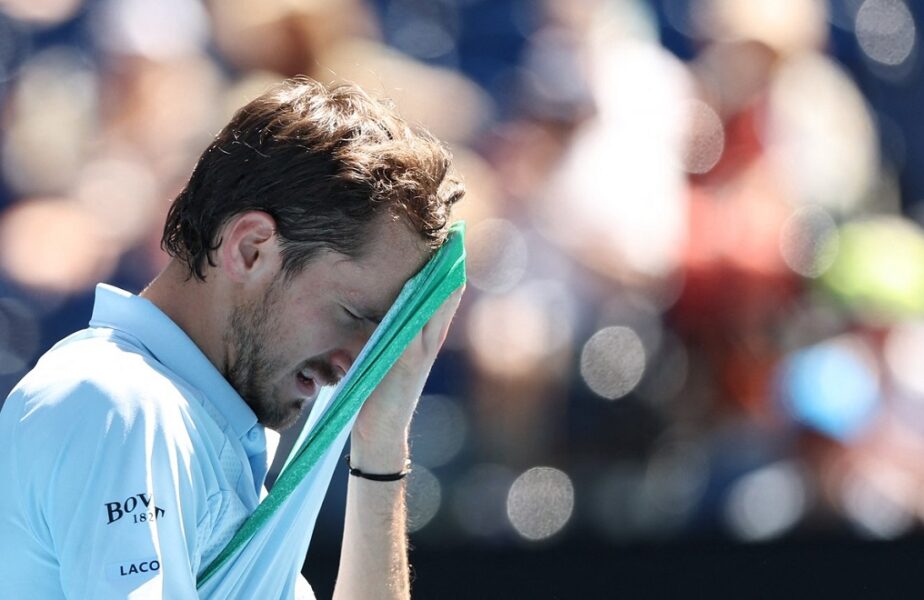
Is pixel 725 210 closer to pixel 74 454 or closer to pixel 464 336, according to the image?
pixel 464 336

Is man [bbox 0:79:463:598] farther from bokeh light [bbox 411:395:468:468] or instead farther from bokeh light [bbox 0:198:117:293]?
bokeh light [bbox 0:198:117:293]

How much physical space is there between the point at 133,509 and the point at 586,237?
2322mm

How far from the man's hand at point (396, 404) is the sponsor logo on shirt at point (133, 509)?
1.72 feet

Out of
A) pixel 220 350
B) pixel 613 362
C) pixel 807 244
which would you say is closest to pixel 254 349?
pixel 220 350

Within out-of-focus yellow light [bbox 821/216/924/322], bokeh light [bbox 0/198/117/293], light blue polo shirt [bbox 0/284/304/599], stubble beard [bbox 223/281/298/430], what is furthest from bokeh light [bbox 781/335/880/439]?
light blue polo shirt [bbox 0/284/304/599]

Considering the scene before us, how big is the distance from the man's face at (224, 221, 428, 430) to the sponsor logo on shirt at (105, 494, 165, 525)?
32 cm

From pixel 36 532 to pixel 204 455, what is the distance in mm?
188

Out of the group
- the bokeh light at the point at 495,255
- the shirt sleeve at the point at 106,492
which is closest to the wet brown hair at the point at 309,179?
the shirt sleeve at the point at 106,492

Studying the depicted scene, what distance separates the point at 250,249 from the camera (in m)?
1.54

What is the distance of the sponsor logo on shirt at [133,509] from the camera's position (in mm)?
1248

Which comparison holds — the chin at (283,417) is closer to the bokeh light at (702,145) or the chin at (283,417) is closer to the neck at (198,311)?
the neck at (198,311)

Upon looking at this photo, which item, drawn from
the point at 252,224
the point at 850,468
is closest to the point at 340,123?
the point at 252,224

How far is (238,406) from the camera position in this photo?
5.06 ft

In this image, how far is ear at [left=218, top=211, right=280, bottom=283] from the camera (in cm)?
153
